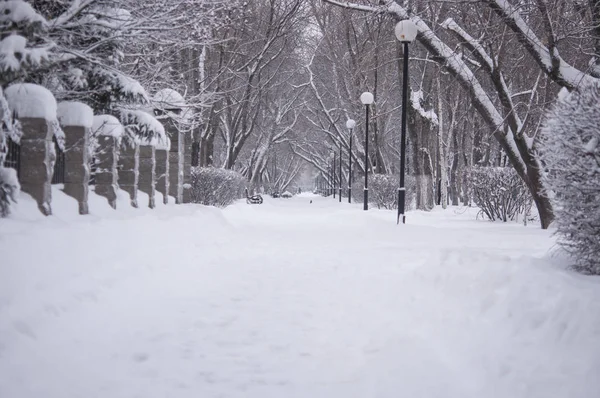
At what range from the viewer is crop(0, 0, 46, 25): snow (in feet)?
23.8

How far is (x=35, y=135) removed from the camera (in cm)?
775

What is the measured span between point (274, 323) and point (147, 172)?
906 centimetres

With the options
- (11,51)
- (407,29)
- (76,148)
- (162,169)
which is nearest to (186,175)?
(162,169)

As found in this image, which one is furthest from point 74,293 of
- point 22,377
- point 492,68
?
point 492,68

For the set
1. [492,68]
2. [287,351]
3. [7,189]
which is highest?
[492,68]

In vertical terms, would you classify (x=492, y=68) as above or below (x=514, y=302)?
above

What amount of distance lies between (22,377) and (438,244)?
814 centimetres

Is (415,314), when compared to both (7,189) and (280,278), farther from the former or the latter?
(7,189)

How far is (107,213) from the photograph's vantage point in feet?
31.4

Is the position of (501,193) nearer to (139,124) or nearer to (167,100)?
(167,100)

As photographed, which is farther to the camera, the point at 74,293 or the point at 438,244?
the point at 438,244

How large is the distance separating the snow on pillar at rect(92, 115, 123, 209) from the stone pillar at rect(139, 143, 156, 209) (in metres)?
2.72

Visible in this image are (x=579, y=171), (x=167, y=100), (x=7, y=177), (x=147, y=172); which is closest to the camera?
(x=579, y=171)

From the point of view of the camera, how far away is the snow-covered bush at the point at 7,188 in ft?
21.5
